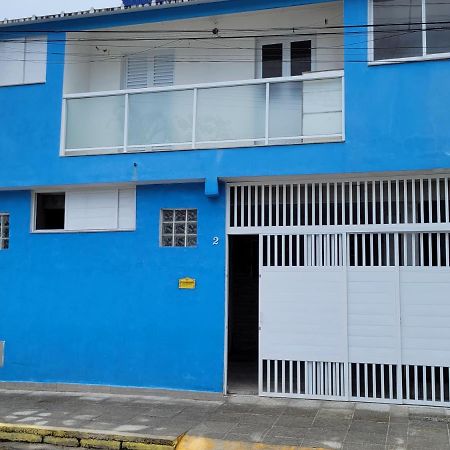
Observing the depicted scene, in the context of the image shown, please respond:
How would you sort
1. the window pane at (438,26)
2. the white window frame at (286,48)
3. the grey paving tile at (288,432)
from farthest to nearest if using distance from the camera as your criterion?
1. the white window frame at (286,48)
2. the window pane at (438,26)
3. the grey paving tile at (288,432)

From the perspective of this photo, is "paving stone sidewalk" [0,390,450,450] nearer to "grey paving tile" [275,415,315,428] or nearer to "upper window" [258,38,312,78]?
"grey paving tile" [275,415,315,428]

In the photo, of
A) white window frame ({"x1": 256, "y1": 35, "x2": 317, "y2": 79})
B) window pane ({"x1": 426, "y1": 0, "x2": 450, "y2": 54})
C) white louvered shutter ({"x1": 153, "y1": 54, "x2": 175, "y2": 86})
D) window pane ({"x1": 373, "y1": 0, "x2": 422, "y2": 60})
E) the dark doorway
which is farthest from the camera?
the dark doorway

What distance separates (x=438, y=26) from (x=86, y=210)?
6.27 m

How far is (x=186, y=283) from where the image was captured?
8.92m

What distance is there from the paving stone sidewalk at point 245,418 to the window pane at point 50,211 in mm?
2930

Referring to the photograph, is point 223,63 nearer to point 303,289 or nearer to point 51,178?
point 51,178

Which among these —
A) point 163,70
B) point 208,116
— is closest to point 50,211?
point 163,70

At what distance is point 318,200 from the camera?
8.65 meters

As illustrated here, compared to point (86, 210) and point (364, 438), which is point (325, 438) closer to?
point (364, 438)

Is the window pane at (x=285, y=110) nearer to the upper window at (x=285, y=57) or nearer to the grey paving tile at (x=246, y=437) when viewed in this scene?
the upper window at (x=285, y=57)

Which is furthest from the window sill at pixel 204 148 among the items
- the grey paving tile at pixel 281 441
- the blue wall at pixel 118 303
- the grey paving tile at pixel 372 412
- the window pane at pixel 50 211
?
the grey paving tile at pixel 281 441

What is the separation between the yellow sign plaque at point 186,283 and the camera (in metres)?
8.90

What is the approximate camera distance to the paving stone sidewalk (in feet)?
21.9

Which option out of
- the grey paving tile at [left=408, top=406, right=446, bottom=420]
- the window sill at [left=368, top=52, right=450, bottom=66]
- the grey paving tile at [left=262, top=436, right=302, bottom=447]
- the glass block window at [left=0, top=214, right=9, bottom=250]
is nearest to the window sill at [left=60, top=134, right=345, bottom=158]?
the window sill at [left=368, top=52, right=450, bottom=66]
